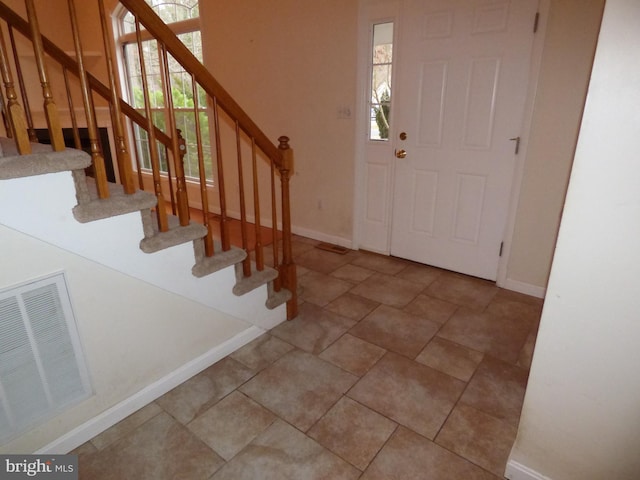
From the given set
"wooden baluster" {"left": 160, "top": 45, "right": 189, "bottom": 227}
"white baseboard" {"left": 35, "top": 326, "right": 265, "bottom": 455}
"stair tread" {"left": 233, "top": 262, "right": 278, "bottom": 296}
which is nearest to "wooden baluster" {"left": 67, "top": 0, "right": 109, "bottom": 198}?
"wooden baluster" {"left": 160, "top": 45, "right": 189, "bottom": 227}

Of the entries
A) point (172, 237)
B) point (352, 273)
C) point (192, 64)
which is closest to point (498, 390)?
point (352, 273)

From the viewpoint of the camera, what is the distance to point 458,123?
284 cm

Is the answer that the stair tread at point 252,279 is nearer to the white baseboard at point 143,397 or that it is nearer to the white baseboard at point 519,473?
the white baseboard at point 143,397

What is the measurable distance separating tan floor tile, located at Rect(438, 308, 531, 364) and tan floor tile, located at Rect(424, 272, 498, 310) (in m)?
0.14

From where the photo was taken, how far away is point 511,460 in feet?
4.71

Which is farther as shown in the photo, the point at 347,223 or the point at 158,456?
the point at 347,223

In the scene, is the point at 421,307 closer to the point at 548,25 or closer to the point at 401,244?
the point at 401,244

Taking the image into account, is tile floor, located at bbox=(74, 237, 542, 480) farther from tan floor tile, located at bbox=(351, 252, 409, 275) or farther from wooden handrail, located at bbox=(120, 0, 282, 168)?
→ wooden handrail, located at bbox=(120, 0, 282, 168)

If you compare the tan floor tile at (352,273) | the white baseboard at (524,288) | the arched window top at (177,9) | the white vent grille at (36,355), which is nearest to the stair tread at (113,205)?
the white vent grille at (36,355)

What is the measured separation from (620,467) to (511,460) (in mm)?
337

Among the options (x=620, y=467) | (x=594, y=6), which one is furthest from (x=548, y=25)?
(x=620, y=467)

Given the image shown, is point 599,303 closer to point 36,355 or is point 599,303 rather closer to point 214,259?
point 214,259

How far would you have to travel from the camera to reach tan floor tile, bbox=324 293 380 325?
101 inches

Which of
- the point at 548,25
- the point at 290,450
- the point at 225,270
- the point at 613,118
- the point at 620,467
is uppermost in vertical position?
the point at 548,25
